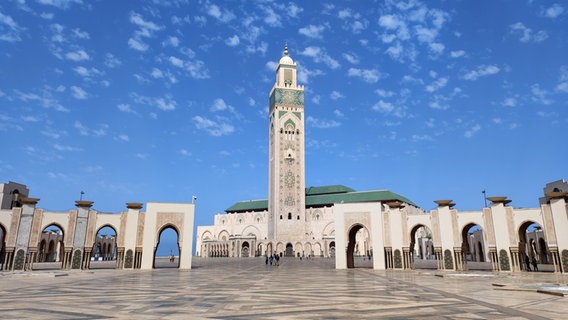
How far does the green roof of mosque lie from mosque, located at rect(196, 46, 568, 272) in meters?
0.17

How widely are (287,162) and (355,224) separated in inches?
1466

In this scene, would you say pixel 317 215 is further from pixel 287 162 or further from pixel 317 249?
pixel 287 162

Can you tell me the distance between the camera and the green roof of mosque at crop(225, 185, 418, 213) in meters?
62.6

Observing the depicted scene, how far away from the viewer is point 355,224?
23.7 m

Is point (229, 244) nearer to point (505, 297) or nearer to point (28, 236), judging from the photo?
point (28, 236)

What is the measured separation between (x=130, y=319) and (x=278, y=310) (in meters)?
2.38

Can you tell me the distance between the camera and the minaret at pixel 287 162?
59.1 meters

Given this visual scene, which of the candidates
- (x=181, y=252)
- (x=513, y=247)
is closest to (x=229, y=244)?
(x=181, y=252)

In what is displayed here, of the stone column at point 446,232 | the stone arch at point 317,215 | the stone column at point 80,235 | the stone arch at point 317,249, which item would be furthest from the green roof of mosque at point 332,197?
the stone column at point 80,235

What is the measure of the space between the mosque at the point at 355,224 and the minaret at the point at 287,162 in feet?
0.52

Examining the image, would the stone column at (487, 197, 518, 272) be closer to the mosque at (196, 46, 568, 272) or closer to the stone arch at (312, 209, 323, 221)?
the mosque at (196, 46, 568, 272)

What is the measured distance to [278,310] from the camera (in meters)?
6.54

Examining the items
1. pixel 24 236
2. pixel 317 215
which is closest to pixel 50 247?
pixel 24 236

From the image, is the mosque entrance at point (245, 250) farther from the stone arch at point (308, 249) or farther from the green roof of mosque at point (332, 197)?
the green roof of mosque at point (332, 197)
